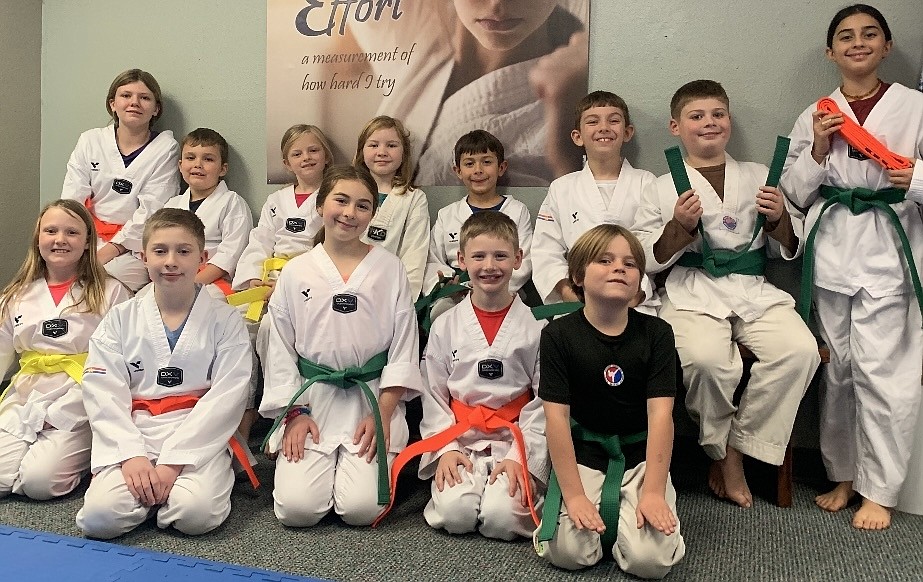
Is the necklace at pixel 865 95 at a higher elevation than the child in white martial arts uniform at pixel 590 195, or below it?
higher

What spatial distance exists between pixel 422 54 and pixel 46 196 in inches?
95.0

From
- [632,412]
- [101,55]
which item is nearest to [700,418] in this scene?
[632,412]

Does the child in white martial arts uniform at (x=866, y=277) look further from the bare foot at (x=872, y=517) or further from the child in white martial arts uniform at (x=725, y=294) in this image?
the child in white martial arts uniform at (x=725, y=294)

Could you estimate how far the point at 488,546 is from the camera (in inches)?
85.1

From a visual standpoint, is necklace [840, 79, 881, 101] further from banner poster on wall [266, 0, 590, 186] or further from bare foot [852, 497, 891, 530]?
bare foot [852, 497, 891, 530]

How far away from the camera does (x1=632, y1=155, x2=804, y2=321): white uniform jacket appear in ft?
8.55

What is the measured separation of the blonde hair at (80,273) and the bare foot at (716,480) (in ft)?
7.84

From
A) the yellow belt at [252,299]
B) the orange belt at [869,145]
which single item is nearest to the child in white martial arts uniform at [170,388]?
the yellow belt at [252,299]

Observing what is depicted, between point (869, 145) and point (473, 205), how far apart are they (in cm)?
154

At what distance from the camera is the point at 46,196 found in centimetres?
411

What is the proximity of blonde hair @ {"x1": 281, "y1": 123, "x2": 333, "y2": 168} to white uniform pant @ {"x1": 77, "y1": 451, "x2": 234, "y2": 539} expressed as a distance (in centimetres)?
166

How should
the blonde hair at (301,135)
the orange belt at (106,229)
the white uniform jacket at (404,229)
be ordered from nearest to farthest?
the white uniform jacket at (404,229) < the blonde hair at (301,135) < the orange belt at (106,229)

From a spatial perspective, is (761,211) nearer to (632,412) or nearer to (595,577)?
(632,412)

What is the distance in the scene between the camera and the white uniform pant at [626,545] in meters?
1.92
